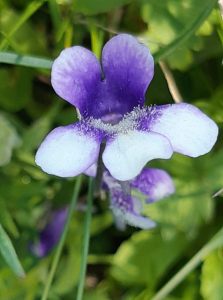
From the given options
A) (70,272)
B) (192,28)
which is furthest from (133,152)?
(70,272)

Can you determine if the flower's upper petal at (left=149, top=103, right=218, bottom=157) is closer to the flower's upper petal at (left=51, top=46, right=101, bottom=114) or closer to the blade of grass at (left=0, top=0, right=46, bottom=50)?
the flower's upper petal at (left=51, top=46, right=101, bottom=114)

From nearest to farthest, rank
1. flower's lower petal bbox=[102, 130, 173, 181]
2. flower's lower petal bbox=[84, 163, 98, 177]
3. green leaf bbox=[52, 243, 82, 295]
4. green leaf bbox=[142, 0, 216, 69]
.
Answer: flower's lower petal bbox=[102, 130, 173, 181] < flower's lower petal bbox=[84, 163, 98, 177] < green leaf bbox=[142, 0, 216, 69] < green leaf bbox=[52, 243, 82, 295]

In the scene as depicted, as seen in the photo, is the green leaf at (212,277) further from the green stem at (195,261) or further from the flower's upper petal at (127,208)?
the flower's upper petal at (127,208)

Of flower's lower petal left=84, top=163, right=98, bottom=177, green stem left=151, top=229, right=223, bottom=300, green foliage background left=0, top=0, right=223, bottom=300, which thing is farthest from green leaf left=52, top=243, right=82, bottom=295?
flower's lower petal left=84, top=163, right=98, bottom=177

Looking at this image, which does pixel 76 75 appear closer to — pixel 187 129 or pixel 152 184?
pixel 187 129

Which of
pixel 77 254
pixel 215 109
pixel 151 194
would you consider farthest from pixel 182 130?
pixel 77 254

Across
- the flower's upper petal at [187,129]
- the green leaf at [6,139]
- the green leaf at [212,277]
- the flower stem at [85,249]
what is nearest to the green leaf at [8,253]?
the flower stem at [85,249]

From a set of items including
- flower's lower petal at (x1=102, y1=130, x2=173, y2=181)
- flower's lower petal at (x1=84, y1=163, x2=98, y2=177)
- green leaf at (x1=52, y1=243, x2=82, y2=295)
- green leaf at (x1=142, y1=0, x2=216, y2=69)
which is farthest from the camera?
green leaf at (x1=52, y1=243, x2=82, y2=295)
